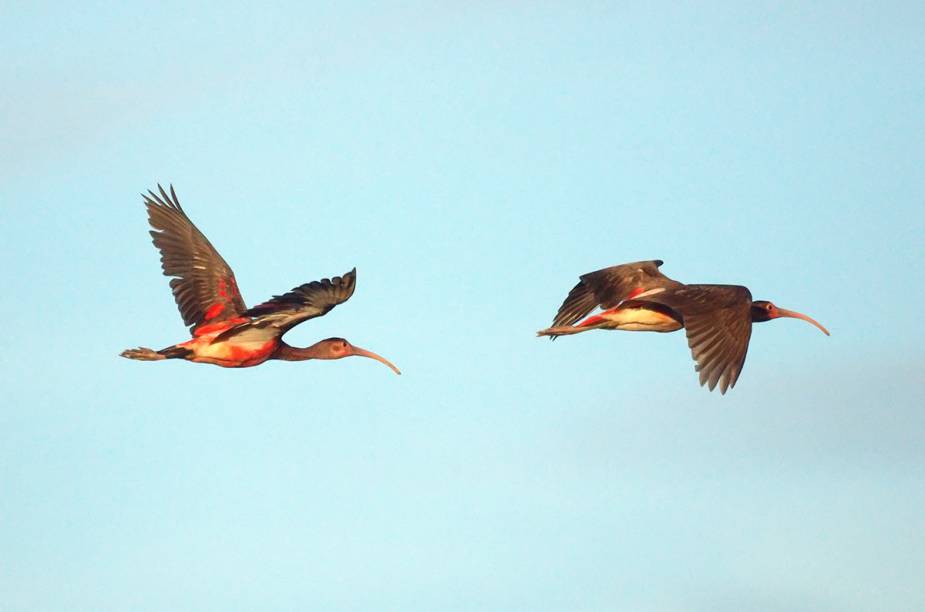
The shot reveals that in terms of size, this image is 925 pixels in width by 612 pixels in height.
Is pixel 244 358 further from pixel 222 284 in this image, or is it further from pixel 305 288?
pixel 305 288

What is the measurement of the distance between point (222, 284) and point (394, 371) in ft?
10.5

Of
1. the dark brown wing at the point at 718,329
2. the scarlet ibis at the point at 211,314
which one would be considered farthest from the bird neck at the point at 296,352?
the dark brown wing at the point at 718,329

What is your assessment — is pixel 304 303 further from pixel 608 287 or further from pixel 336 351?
pixel 608 287

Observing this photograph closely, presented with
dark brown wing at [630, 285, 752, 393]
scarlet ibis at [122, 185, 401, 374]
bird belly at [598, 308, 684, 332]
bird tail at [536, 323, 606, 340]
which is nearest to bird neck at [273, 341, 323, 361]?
scarlet ibis at [122, 185, 401, 374]

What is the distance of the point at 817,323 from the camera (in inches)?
1099

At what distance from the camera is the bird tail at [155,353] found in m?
27.3

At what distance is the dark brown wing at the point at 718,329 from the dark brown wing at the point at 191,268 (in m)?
7.46

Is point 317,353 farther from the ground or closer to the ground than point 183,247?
closer to the ground

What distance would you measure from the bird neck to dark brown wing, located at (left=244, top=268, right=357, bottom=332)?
4.45ft

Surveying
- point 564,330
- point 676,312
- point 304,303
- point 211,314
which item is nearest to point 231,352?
point 211,314

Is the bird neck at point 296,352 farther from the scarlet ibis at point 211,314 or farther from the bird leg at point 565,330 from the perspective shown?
the bird leg at point 565,330

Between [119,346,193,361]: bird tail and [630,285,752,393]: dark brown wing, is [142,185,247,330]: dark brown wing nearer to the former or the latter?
[119,346,193,361]: bird tail

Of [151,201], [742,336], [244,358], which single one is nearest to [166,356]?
[244,358]

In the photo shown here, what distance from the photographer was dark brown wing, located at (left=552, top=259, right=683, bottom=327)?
28672 mm
